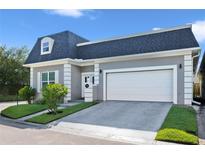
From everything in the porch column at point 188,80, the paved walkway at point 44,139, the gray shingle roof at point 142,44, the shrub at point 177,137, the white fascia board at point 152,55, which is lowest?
the paved walkway at point 44,139

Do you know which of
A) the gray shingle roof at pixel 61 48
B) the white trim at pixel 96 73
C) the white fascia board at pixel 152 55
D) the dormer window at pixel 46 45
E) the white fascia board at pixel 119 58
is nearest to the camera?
the white fascia board at pixel 152 55

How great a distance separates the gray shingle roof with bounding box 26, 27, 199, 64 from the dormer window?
0.31m

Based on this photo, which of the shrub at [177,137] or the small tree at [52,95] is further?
the small tree at [52,95]

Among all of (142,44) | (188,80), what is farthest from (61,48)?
(188,80)

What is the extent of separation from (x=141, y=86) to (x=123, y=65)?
1.90 meters

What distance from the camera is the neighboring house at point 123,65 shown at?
11133 mm

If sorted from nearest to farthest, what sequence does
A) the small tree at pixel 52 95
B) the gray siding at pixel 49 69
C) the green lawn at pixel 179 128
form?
the green lawn at pixel 179 128 → the small tree at pixel 52 95 → the gray siding at pixel 49 69

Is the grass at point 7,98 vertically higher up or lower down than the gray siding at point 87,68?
lower down

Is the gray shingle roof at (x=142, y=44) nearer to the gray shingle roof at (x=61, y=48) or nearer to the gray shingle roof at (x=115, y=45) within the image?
the gray shingle roof at (x=115, y=45)

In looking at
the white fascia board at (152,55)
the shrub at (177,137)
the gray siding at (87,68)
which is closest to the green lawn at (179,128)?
the shrub at (177,137)

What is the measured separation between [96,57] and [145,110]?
6170 mm

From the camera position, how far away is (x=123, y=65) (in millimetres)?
13008

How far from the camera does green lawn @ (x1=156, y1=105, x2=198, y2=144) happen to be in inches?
228

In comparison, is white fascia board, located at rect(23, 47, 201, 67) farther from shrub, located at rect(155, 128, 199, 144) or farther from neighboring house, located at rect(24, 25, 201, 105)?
shrub, located at rect(155, 128, 199, 144)
